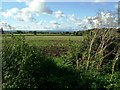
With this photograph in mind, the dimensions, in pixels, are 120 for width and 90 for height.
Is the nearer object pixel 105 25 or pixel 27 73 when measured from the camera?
pixel 27 73

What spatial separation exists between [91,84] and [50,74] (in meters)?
1.20

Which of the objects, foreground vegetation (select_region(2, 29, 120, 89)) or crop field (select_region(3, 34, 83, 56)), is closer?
foreground vegetation (select_region(2, 29, 120, 89))

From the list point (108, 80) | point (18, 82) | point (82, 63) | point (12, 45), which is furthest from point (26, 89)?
point (82, 63)

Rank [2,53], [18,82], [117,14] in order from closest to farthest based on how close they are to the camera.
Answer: [18,82]
[2,53]
[117,14]

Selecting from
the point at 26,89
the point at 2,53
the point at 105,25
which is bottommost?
the point at 26,89

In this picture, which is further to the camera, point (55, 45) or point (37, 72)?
point (55, 45)

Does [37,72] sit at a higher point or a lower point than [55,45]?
higher

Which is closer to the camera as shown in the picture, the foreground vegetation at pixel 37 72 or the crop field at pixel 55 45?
the foreground vegetation at pixel 37 72

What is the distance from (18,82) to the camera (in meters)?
7.91

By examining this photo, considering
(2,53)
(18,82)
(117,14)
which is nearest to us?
(18,82)

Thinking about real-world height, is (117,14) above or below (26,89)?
above

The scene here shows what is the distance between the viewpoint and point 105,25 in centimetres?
1063

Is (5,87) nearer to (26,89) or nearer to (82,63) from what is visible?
(26,89)

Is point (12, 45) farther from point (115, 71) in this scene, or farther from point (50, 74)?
point (115, 71)
